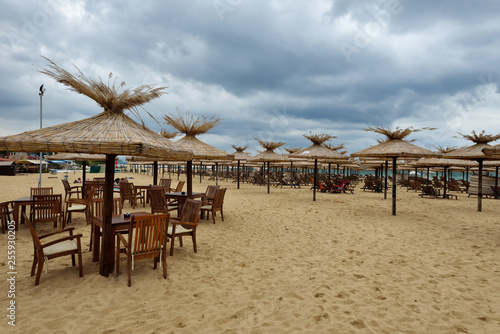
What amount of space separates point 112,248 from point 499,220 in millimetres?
10582

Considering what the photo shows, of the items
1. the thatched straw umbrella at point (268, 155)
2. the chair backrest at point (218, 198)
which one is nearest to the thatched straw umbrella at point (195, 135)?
the chair backrest at point (218, 198)

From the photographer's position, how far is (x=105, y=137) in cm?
321

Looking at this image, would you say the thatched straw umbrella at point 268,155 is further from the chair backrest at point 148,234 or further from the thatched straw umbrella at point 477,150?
the chair backrest at point 148,234

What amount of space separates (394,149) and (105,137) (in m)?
8.42

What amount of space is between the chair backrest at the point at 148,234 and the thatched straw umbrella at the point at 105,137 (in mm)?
506

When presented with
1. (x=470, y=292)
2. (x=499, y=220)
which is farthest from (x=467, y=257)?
(x=499, y=220)

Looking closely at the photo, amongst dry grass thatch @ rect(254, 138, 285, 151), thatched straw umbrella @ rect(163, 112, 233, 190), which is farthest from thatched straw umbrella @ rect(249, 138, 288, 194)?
thatched straw umbrella @ rect(163, 112, 233, 190)

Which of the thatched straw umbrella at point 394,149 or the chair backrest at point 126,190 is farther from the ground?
the thatched straw umbrella at point 394,149

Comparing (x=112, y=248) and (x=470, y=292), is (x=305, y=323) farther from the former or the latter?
(x=112, y=248)

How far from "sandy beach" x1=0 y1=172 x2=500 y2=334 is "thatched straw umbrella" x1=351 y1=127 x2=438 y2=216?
308cm

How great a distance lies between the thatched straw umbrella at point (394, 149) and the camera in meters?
8.34

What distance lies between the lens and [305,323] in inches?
104

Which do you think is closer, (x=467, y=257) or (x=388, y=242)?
(x=467, y=257)

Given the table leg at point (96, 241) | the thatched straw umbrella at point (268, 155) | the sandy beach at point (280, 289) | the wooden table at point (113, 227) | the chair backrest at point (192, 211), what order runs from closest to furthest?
the sandy beach at point (280, 289), the wooden table at point (113, 227), the table leg at point (96, 241), the chair backrest at point (192, 211), the thatched straw umbrella at point (268, 155)
